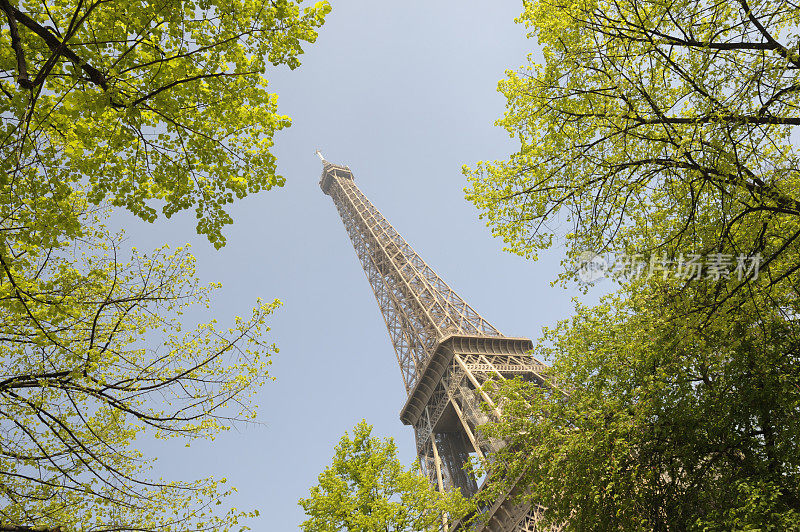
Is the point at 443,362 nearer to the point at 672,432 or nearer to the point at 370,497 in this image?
the point at 370,497

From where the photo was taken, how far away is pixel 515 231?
927 centimetres

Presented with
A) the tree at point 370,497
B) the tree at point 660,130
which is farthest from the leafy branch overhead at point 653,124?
the tree at point 370,497

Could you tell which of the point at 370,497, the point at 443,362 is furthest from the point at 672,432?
the point at 443,362

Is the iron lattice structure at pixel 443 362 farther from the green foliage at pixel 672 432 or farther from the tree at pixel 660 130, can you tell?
the tree at pixel 660 130

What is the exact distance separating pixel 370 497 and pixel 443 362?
2187 centimetres

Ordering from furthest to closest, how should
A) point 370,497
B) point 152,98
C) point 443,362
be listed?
point 443,362 < point 370,497 < point 152,98

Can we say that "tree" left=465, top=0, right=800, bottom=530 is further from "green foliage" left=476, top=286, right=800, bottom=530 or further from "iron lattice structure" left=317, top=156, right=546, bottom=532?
"iron lattice structure" left=317, top=156, right=546, bottom=532

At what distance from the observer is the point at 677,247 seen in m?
7.85

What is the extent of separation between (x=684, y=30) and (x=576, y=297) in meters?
11.1

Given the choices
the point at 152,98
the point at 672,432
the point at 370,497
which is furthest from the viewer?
the point at 370,497

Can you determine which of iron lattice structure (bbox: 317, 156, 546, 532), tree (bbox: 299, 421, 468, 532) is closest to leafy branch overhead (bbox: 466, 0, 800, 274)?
tree (bbox: 299, 421, 468, 532)

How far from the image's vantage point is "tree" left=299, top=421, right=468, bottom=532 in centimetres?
1301

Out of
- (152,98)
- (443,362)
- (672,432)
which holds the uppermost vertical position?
(443,362)

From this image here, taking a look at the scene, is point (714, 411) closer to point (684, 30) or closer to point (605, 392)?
point (605, 392)
